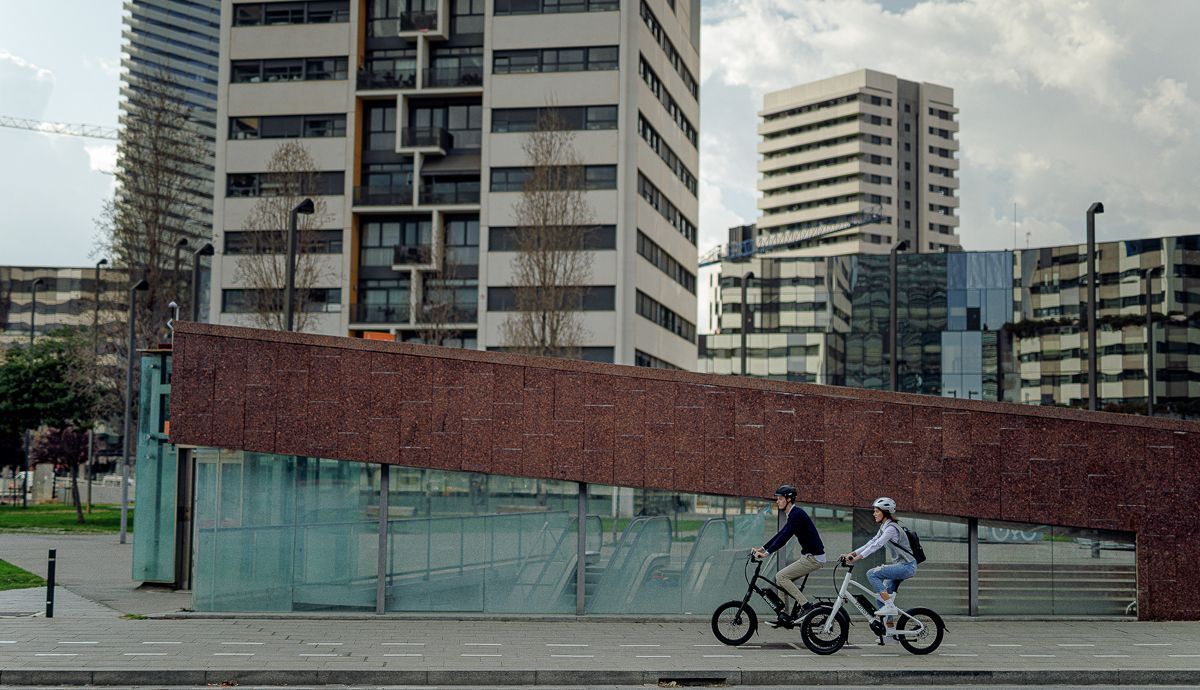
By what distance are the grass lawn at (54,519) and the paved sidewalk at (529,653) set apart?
25.4m

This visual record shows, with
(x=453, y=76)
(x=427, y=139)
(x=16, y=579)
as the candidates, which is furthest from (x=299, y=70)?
(x=16, y=579)

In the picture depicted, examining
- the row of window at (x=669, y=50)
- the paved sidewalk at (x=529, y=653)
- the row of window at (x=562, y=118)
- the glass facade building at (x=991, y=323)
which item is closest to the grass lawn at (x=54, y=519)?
the row of window at (x=562, y=118)

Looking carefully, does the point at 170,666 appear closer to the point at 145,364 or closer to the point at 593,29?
the point at 145,364

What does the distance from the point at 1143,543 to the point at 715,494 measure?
20.8 ft

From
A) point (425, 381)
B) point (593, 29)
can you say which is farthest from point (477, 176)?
point (425, 381)

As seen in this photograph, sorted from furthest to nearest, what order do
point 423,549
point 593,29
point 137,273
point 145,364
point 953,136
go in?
point 953,136, point 593,29, point 137,273, point 145,364, point 423,549

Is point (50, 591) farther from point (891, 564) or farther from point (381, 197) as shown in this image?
point (381, 197)

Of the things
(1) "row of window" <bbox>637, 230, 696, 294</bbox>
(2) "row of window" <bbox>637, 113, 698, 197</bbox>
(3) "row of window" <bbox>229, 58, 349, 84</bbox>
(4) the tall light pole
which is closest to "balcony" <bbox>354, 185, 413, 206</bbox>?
(3) "row of window" <bbox>229, 58, 349, 84</bbox>

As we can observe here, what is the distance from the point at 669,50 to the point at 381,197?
17499mm

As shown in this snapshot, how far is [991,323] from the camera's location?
87.6 meters

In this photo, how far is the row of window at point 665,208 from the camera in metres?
62.7

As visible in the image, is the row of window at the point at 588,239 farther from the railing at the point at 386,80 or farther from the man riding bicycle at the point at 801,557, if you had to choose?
the man riding bicycle at the point at 801,557

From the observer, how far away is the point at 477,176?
6425cm

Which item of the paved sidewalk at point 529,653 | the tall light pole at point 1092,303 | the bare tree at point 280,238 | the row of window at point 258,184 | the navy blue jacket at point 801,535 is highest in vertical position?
the row of window at point 258,184
